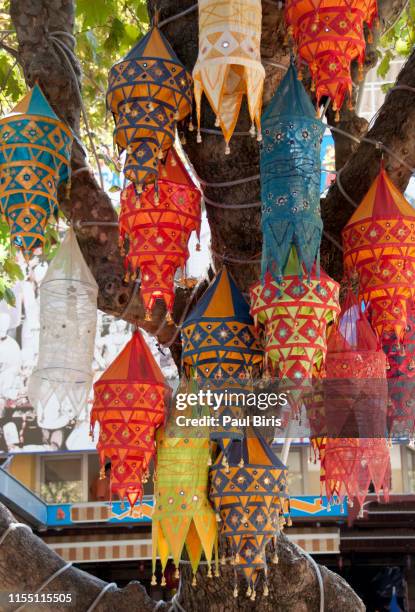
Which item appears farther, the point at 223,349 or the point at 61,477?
the point at 61,477

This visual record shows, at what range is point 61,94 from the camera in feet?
9.54

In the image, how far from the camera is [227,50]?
2.09m

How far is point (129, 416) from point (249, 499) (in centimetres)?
39

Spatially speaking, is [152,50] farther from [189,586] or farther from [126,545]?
[126,545]

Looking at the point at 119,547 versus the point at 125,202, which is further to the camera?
the point at 119,547

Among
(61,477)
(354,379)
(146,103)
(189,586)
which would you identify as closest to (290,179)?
(146,103)

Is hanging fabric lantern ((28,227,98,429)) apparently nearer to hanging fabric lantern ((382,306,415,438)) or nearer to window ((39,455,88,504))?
hanging fabric lantern ((382,306,415,438))

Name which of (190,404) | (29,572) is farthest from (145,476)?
(29,572)

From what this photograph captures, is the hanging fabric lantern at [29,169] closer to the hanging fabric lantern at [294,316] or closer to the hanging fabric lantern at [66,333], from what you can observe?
the hanging fabric lantern at [66,333]

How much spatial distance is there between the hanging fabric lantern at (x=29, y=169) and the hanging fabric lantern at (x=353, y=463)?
101cm

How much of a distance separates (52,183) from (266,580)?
1.24 meters

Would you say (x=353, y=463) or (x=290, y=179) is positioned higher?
(x=290, y=179)

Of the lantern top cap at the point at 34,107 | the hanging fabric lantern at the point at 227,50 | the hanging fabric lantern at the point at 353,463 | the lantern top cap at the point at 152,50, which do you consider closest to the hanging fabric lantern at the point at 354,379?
the hanging fabric lantern at the point at 353,463

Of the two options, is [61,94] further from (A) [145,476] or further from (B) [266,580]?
Answer: (B) [266,580]
